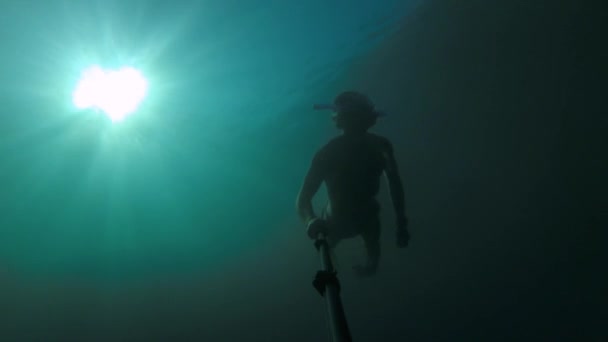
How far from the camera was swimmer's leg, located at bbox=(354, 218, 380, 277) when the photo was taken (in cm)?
604

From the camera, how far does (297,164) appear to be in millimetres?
15195

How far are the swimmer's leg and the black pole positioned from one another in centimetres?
379

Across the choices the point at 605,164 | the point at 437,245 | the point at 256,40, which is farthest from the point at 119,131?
the point at 605,164

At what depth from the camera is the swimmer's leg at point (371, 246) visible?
6.04m

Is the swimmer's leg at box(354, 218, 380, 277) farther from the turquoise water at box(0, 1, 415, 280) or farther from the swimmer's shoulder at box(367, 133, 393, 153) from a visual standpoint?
the turquoise water at box(0, 1, 415, 280)

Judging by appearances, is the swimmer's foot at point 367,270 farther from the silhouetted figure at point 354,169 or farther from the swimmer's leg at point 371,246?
the silhouetted figure at point 354,169

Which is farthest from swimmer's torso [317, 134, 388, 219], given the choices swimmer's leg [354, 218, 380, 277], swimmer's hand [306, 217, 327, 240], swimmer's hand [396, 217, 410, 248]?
swimmer's hand [306, 217, 327, 240]

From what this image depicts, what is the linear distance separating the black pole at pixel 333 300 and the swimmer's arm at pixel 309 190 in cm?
264

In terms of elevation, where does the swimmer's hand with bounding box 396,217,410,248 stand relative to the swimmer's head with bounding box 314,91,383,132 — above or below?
below

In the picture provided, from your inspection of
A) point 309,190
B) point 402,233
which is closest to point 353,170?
point 309,190

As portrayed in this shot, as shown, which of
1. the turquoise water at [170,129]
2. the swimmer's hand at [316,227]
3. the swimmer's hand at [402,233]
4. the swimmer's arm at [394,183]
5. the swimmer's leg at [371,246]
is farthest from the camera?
the turquoise water at [170,129]

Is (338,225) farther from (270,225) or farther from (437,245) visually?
(437,245)

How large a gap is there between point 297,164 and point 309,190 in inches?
380

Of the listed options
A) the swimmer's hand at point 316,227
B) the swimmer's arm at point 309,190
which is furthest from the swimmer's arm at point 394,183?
the swimmer's hand at point 316,227
